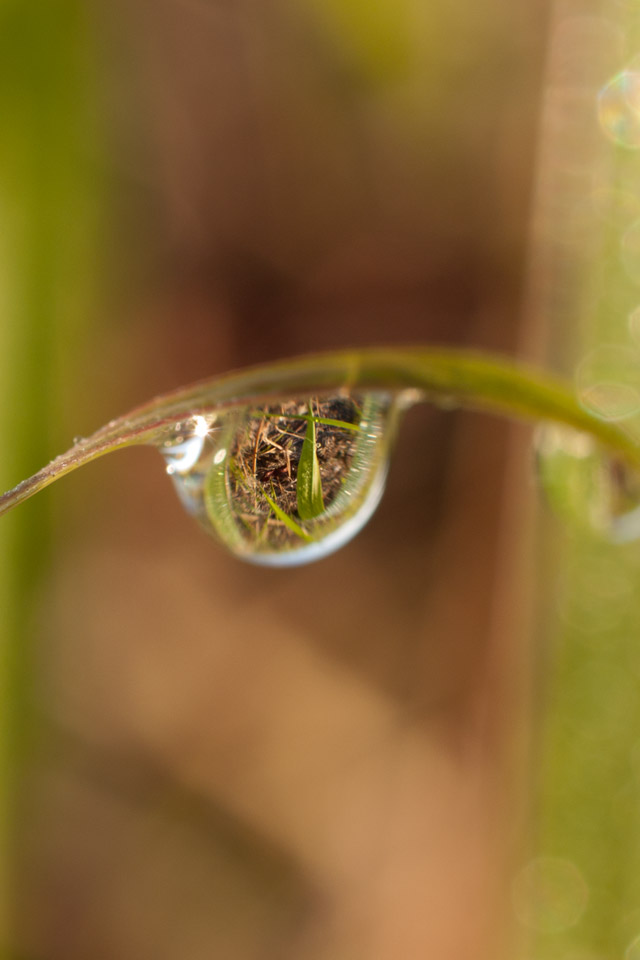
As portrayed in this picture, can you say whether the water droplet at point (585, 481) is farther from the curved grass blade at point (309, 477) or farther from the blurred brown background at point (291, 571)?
the blurred brown background at point (291, 571)

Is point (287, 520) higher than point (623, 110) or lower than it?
lower

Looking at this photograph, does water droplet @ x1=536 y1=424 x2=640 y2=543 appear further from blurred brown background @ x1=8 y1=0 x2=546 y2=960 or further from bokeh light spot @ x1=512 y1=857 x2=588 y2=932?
blurred brown background @ x1=8 y1=0 x2=546 y2=960

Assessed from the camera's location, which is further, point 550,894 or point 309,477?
point 550,894

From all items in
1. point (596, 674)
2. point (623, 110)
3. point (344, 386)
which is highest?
point (623, 110)

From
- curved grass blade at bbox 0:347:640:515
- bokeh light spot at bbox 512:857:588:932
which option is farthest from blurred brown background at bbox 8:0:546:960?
curved grass blade at bbox 0:347:640:515

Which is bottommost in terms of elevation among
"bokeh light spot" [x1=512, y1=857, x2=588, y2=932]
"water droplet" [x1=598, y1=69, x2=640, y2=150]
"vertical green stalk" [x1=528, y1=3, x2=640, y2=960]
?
"bokeh light spot" [x1=512, y1=857, x2=588, y2=932]

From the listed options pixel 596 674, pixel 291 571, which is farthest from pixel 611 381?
pixel 291 571

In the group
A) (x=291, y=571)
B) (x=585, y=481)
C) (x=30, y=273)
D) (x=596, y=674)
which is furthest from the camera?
(x=291, y=571)

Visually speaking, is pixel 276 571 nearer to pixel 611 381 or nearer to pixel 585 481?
pixel 611 381

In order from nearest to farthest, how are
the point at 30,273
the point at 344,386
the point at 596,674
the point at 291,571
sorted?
the point at 344,386 → the point at 596,674 → the point at 30,273 → the point at 291,571
